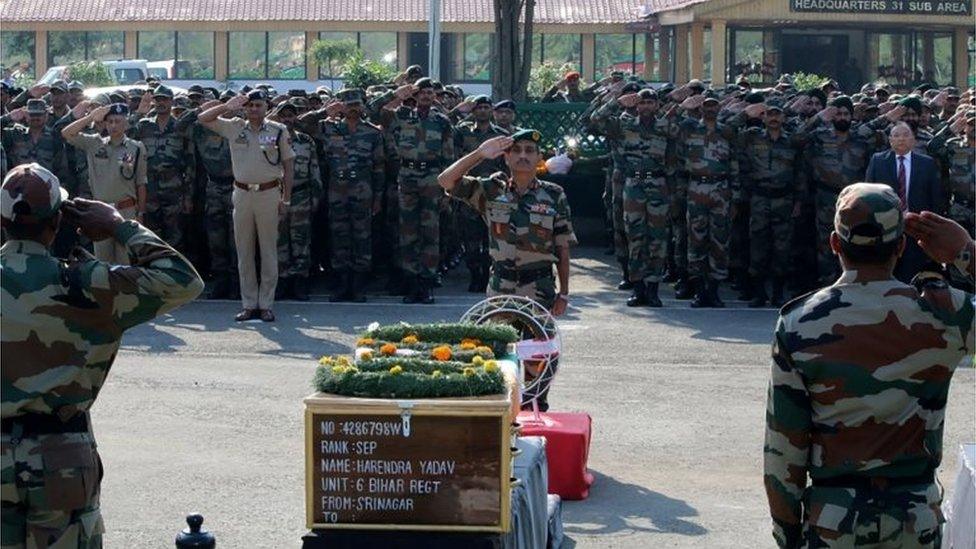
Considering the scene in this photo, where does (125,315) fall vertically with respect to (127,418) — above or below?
above

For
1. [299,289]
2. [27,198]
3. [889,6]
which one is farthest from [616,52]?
[27,198]

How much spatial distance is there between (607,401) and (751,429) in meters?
1.34

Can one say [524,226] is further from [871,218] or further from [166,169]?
[166,169]

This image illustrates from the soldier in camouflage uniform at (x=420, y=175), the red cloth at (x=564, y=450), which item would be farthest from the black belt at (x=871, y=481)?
the soldier in camouflage uniform at (x=420, y=175)

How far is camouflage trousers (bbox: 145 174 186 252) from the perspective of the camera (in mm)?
17766

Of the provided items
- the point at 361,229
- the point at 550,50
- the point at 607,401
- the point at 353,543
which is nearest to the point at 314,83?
the point at 550,50

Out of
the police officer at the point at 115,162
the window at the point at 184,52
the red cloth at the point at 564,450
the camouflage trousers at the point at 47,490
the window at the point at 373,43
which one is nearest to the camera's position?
the camouflage trousers at the point at 47,490

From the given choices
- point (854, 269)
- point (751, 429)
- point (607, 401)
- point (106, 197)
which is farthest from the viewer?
point (106, 197)

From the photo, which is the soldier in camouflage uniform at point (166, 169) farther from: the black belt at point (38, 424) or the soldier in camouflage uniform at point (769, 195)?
the black belt at point (38, 424)

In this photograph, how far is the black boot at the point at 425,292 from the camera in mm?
17500

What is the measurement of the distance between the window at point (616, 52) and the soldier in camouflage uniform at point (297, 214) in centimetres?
3106

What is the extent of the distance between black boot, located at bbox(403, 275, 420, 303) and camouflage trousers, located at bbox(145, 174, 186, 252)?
2425 millimetres

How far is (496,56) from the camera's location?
2420 centimetres

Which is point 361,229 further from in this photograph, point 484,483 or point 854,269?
point 854,269
